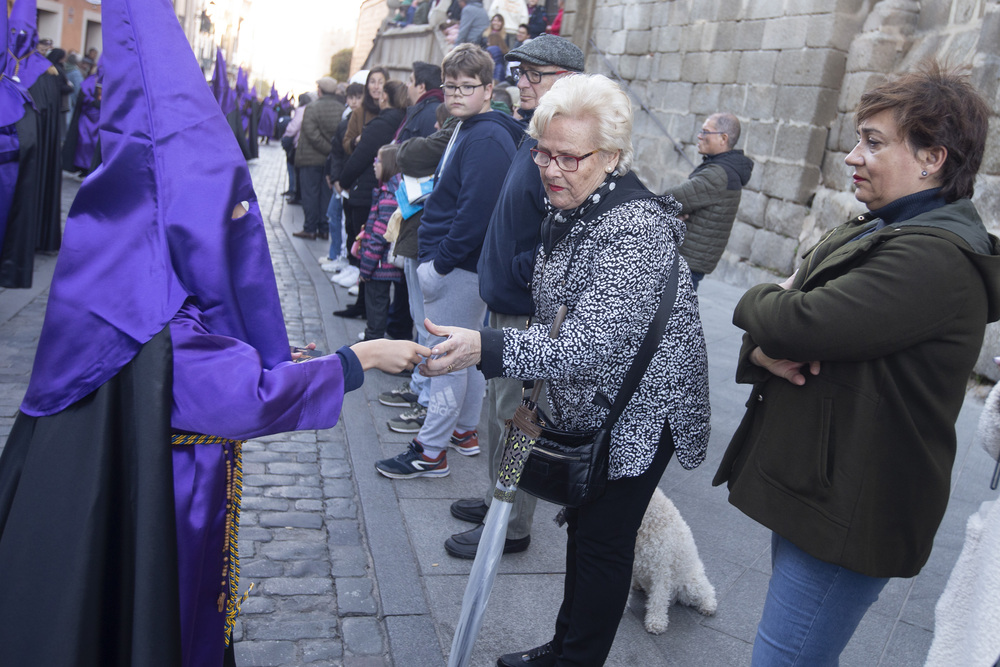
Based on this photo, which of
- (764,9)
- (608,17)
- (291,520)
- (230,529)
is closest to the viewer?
(230,529)

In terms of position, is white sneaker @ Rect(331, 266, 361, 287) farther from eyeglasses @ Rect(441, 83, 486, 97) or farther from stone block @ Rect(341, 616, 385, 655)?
stone block @ Rect(341, 616, 385, 655)

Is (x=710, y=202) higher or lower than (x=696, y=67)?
lower

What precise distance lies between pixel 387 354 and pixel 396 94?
238 inches

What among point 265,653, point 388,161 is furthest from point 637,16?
point 265,653

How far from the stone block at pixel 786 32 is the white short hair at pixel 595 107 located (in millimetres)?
8891

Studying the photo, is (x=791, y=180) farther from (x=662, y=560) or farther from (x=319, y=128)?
(x=662, y=560)

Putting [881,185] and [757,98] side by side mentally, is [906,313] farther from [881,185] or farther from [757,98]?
[757,98]

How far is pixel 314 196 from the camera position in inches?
469

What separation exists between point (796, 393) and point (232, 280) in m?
1.37

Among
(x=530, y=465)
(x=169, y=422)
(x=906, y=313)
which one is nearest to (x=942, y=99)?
(x=906, y=313)

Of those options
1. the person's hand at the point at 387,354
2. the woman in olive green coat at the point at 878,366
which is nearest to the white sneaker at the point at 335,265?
the person's hand at the point at 387,354

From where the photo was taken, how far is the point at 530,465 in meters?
2.49

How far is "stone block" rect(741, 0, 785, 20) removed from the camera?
34.7 feet

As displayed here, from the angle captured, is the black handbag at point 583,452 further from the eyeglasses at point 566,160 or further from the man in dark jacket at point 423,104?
the man in dark jacket at point 423,104
